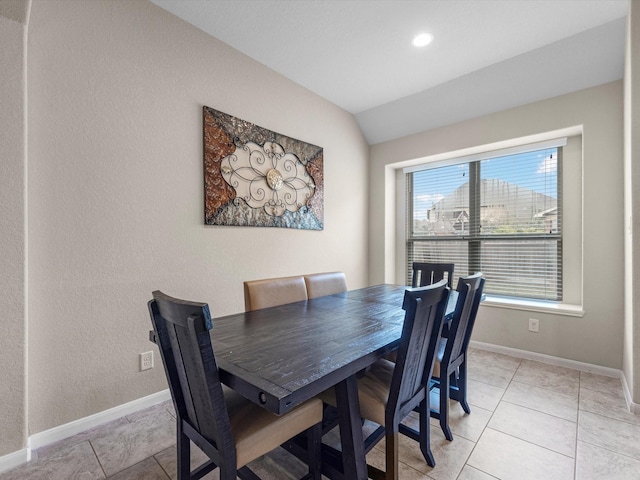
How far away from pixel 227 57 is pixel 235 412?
269 centimetres

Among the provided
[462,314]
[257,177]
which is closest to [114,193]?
[257,177]

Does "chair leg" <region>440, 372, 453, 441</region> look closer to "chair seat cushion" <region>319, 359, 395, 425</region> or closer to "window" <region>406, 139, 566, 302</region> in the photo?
"chair seat cushion" <region>319, 359, 395, 425</region>

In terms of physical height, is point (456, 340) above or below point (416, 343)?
below

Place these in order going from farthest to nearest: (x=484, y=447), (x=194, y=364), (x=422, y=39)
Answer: (x=422, y=39), (x=484, y=447), (x=194, y=364)

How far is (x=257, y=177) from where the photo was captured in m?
2.78

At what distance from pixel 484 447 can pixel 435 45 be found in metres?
2.94

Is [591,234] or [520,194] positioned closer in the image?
[591,234]

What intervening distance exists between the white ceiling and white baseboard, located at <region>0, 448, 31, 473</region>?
290cm

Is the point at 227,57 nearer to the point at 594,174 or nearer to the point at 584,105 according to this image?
the point at 584,105

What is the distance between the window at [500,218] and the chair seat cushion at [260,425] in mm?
3003

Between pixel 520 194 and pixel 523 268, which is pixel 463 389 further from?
pixel 520 194

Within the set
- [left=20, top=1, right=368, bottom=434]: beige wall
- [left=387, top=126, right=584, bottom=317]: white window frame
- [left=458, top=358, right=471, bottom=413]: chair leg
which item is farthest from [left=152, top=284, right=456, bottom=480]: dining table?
[left=387, top=126, right=584, bottom=317]: white window frame

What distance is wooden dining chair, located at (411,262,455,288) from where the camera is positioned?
2.76m

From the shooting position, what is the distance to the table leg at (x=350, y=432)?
1242 mm
